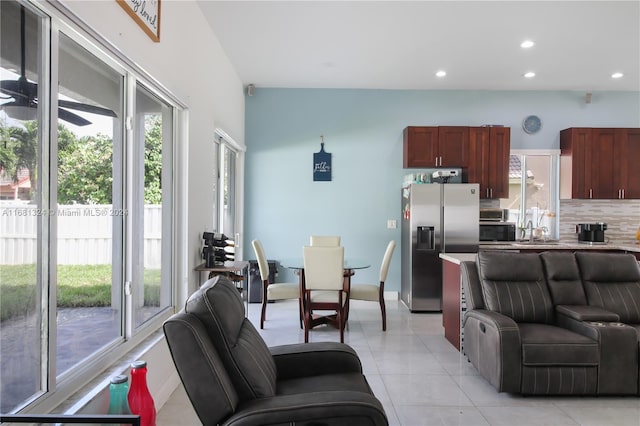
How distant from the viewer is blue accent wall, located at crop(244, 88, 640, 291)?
252 inches

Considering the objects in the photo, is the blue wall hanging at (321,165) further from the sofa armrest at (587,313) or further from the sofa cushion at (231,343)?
the sofa cushion at (231,343)

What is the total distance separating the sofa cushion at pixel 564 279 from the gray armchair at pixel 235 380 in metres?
2.18

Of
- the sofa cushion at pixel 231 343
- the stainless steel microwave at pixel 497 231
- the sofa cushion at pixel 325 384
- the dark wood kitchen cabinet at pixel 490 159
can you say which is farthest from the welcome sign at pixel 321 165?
the sofa cushion at pixel 231 343

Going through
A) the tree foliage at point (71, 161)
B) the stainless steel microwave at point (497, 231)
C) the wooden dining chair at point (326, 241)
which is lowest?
the wooden dining chair at point (326, 241)

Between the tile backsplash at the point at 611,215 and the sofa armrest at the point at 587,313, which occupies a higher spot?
the tile backsplash at the point at 611,215

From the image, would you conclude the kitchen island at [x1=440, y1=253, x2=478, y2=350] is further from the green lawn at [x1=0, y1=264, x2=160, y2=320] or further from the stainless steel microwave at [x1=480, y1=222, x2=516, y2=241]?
the green lawn at [x1=0, y1=264, x2=160, y2=320]

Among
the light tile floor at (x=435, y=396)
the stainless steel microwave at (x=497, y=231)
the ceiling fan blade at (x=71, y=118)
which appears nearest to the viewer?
the ceiling fan blade at (x=71, y=118)

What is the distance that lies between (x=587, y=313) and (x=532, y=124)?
3957 mm

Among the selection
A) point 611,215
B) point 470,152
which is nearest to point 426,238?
point 470,152

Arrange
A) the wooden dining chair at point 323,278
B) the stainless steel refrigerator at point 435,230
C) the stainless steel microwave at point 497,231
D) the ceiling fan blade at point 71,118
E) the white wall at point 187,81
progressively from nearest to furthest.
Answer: the ceiling fan blade at point 71,118 < the white wall at point 187,81 < the wooden dining chair at point 323,278 < the stainless steel refrigerator at point 435,230 < the stainless steel microwave at point 497,231

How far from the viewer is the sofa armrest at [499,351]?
2969mm

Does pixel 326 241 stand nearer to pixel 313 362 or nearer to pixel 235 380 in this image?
pixel 313 362

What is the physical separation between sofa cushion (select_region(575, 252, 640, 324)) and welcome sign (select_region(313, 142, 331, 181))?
3.53m

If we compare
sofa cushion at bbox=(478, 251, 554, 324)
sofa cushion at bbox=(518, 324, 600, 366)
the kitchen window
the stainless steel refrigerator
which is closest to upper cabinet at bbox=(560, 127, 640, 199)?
the stainless steel refrigerator
